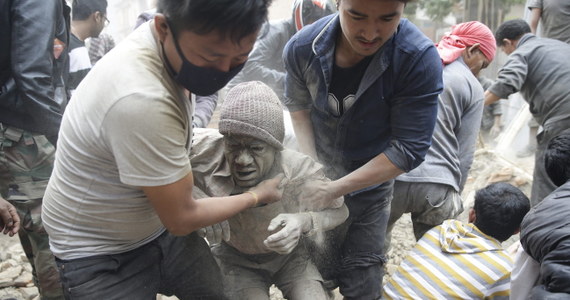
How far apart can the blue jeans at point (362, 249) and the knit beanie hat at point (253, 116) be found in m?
0.78

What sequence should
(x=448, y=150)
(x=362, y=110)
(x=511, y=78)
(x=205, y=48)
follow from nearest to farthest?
(x=205, y=48) < (x=362, y=110) < (x=448, y=150) < (x=511, y=78)

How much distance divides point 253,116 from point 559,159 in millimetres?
1595

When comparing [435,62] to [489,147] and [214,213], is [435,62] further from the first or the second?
[489,147]

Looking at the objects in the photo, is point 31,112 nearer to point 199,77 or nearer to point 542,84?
point 199,77

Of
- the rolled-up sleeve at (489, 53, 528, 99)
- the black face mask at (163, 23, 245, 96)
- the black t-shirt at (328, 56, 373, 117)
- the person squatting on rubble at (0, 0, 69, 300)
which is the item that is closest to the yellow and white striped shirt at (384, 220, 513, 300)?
the black t-shirt at (328, 56, 373, 117)

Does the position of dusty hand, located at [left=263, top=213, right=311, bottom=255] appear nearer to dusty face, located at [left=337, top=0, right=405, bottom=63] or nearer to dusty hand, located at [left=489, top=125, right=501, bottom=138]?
dusty face, located at [left=337, top=0, right=405, bottom=63]

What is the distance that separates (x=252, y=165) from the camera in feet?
7.66

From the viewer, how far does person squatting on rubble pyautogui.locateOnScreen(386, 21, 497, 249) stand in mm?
3352

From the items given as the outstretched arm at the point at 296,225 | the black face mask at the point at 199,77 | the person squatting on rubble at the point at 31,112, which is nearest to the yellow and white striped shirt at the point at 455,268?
the outstretched arm at the point at 296,225

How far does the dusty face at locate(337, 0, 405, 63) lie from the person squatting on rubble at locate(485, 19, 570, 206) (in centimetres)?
281

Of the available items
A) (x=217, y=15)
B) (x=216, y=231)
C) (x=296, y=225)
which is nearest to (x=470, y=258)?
(x=296, y=225)

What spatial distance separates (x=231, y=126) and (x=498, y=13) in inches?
473

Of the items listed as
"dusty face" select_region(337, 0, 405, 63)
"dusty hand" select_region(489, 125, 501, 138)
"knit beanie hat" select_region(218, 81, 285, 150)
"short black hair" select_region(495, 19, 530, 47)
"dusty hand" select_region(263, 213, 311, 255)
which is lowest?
"dusty hand" select_region(489, 125, 501, 138)

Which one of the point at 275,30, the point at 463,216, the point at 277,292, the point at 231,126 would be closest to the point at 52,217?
the point at 231,126
